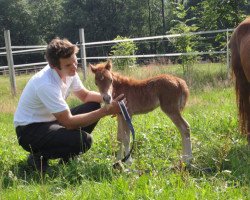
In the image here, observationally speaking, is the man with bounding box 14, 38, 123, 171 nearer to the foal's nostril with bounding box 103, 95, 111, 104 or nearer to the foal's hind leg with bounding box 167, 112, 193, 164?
the foal's nostril with bounding box 103, 95, 111, 104

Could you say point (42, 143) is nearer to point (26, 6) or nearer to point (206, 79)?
point (206, 79)

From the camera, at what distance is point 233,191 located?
325cm

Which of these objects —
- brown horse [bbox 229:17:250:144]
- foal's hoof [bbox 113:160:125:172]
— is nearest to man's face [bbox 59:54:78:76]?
foal's hoof [bbox 113:160:125:172]

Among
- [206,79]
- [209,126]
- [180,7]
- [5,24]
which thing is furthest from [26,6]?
[209,126]

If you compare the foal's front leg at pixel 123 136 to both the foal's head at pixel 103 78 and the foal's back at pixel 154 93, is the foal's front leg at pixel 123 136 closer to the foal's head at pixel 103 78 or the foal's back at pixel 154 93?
the foal's back at pixel 154 93

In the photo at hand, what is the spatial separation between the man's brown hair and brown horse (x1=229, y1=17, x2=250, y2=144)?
87.2 inches

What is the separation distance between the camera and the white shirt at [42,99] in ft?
13.3

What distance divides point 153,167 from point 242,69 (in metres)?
2.05

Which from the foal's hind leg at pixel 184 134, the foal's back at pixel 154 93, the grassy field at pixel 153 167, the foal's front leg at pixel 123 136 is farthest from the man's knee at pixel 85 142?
the foal's hind leg at pixel 184 134

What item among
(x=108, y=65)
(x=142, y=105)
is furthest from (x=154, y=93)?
(x=108, y=65)

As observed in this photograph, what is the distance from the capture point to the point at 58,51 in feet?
13.3

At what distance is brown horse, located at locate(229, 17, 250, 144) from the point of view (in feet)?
16.4

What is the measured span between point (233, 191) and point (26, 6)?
1932 inches

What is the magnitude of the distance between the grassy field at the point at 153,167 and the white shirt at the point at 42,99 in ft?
1.81
